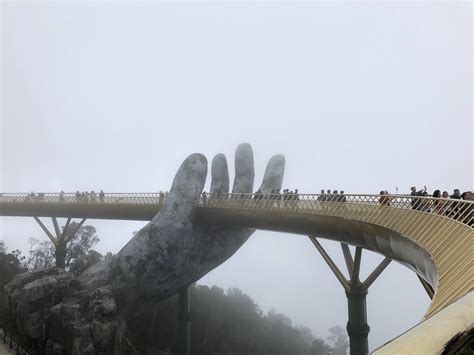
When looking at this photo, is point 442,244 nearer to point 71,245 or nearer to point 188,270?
point 188,270

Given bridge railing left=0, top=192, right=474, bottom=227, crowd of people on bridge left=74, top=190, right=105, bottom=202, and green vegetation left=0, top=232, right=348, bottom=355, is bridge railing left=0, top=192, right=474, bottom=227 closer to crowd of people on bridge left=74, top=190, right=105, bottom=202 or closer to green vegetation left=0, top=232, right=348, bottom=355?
crowd of people on bridge left=74, top=190, right=105, bottom=202

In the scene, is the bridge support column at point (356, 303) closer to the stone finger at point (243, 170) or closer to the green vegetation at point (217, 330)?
the stone finger at point (243, 170)

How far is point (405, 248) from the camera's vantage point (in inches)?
478

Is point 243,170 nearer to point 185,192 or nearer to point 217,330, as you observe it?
point 185,192

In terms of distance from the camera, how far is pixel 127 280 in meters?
24.9

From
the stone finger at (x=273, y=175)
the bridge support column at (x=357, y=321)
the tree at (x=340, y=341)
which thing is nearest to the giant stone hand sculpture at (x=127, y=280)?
the stone finger at (x=273, y=175)

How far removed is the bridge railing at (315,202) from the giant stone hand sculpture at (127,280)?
2.23 m

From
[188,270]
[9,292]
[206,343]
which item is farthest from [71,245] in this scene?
[188,270]

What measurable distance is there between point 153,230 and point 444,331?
24.7m

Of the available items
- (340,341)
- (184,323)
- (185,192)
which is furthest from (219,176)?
(340,341)

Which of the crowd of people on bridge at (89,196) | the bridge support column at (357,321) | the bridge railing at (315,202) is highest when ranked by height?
the crowd of people on bridge at (89,196)

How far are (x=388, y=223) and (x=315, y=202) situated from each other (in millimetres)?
6631

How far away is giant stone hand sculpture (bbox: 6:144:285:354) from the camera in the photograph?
74.0 ft

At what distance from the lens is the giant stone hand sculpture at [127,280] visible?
74.0ft
